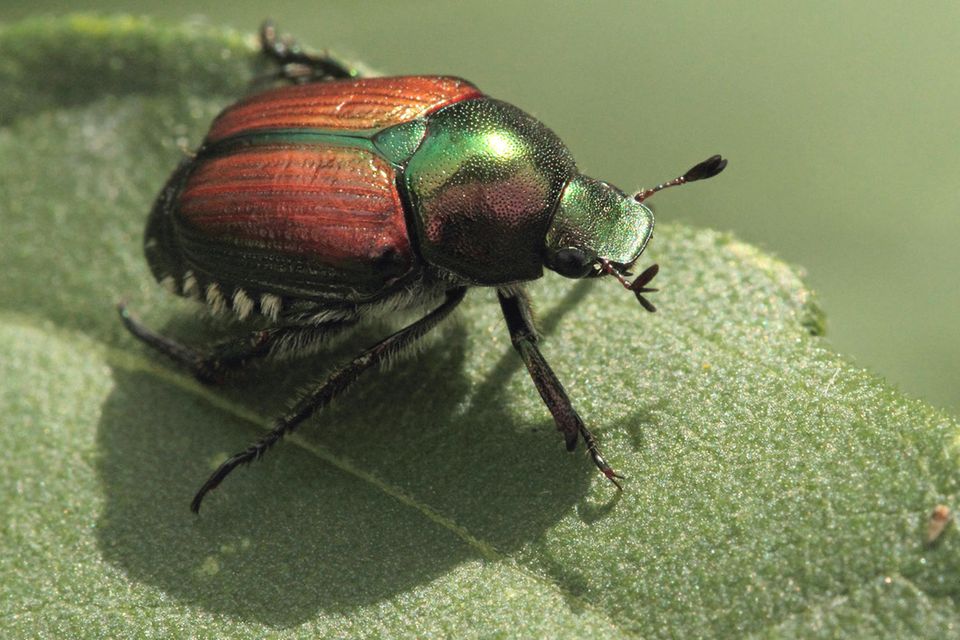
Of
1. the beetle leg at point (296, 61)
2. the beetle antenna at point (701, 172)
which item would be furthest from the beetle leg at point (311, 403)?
the beetle leg at point (296, 61)

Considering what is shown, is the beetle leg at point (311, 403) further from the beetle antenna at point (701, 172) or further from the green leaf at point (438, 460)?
the beetle antenna at point (701, 172)

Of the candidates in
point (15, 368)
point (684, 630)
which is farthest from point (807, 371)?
point (15, 368)

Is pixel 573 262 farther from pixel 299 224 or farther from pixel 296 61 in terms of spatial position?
pixel 296 61

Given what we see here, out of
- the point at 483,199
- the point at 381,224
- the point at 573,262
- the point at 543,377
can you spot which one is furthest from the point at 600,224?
the point at 381,224

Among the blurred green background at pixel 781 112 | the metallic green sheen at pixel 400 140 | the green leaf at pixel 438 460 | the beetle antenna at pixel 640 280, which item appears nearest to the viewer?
the green leaf at pixel 438 460

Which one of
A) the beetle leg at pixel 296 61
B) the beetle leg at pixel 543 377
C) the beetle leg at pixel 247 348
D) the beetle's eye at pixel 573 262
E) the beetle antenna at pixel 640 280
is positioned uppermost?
the beetle antenna at pixel 640 280
